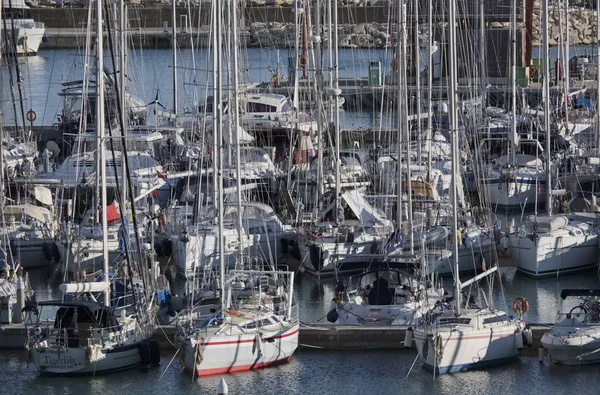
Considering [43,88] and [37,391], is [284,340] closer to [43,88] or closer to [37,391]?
[37,391]

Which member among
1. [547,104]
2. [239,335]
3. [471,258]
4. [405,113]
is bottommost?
[471,258]

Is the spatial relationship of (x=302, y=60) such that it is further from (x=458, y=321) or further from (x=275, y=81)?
(x=458, y=321)

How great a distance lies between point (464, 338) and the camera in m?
26.0

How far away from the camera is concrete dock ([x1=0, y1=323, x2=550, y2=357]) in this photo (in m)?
27.2

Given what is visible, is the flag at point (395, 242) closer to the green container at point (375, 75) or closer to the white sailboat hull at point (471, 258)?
the white sailboat hull at point (471, 258)

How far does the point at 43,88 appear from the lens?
77000mm

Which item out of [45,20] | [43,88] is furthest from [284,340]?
[45,20]

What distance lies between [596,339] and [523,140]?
20.2m

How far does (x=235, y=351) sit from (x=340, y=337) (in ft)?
7.26

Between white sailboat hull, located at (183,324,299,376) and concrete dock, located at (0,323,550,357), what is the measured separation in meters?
0.83

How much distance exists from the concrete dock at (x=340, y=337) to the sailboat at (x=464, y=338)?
85 centimetres

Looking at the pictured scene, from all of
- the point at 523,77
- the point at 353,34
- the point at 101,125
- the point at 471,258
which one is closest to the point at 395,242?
the point at 471,258

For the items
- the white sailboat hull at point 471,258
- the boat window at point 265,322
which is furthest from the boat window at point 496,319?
the white sailboat hull at point 471,258

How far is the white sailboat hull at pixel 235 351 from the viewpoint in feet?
84.5
